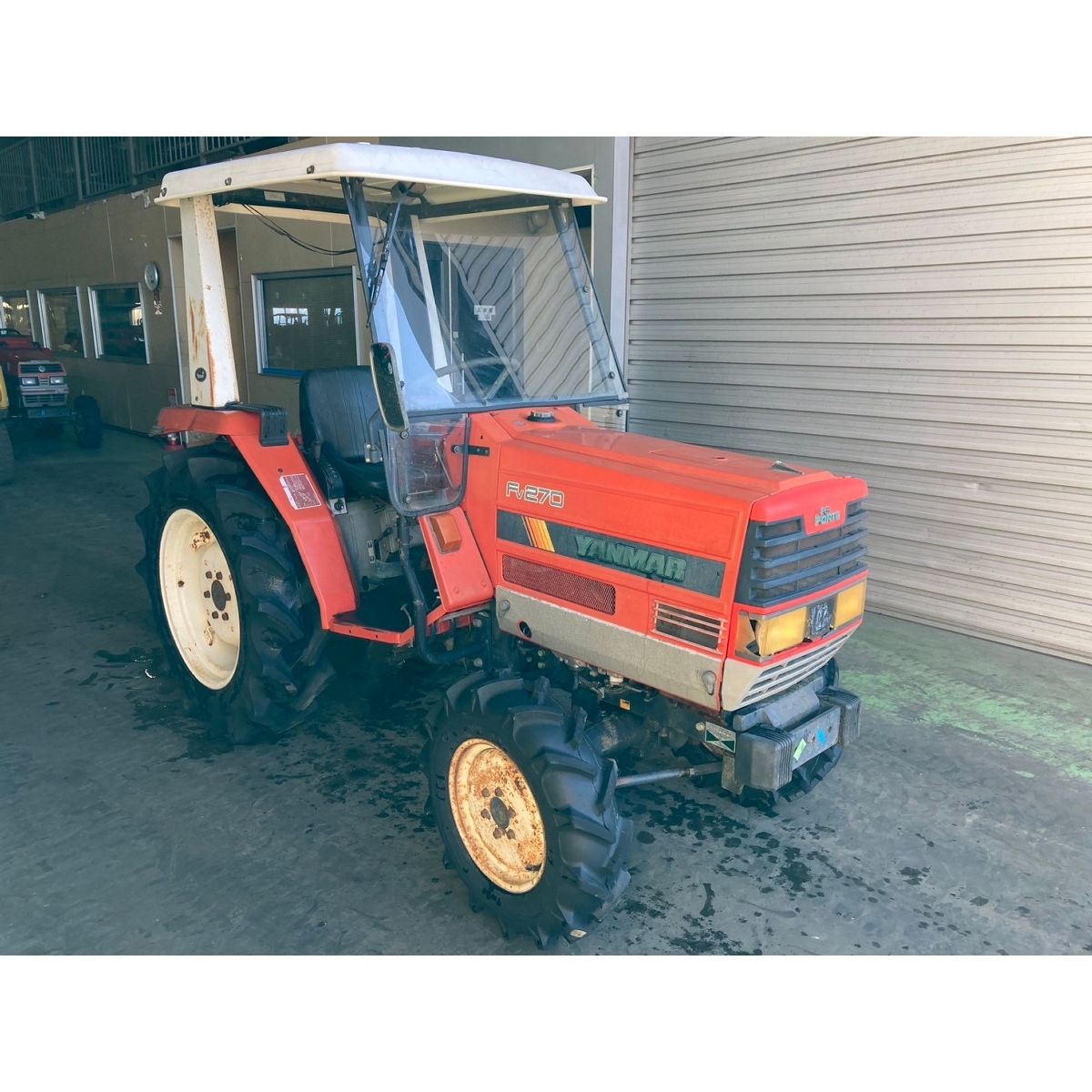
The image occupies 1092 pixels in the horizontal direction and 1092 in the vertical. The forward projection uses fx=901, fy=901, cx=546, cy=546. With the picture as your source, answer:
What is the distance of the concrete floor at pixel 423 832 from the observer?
2643 mm

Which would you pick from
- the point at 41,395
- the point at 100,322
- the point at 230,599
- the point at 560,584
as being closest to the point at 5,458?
the point at 41,395

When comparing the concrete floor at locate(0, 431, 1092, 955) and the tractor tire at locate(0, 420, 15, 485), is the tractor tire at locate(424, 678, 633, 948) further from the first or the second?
the tractor tire at locate(0, 420, 15, 485)

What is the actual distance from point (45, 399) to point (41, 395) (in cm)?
6

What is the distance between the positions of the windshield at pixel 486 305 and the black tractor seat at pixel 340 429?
26.7 inches

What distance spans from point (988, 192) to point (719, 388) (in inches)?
77.1

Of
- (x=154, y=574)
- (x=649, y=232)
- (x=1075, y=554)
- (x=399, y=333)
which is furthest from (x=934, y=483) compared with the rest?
(x=154, y=574)

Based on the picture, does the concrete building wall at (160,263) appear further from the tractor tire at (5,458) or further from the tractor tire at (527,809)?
the tractor tire at (527,809)

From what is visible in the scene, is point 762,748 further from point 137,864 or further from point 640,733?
point 137,864

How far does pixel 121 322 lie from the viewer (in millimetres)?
12828

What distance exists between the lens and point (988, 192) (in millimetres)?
4656

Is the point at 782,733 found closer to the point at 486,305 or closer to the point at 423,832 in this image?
the point at 423,832

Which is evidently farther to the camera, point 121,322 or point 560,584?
point 121,322

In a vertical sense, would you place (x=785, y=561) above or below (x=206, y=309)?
below

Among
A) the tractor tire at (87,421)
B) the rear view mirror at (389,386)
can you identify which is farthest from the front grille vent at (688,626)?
the tractor tire at (87,421)
